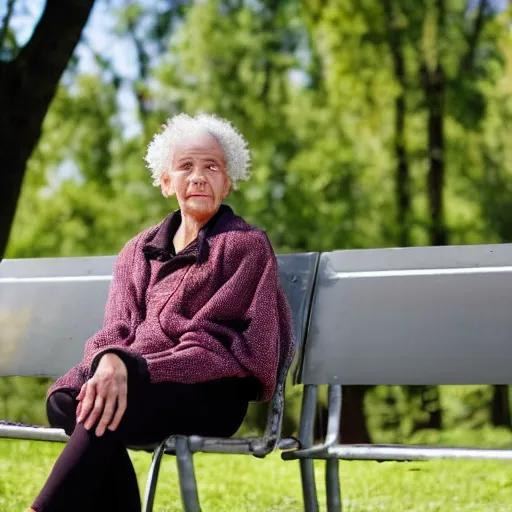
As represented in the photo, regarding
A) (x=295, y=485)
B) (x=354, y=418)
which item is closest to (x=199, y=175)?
(x=295, y=485)

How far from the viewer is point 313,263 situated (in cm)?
358

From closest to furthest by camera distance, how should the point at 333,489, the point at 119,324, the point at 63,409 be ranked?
the point at 63,409 → the point at 119,324 → the point at 333,489

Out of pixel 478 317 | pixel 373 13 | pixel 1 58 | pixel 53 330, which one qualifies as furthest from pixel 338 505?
pixel 373 13

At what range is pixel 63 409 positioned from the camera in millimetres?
2863

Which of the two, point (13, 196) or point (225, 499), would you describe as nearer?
point (225, 499)

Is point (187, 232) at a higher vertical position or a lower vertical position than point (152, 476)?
higher

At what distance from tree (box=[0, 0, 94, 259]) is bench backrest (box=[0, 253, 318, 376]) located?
2.29m

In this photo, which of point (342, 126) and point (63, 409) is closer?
point (63, 409)

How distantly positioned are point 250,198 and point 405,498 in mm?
8129

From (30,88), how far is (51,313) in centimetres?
271

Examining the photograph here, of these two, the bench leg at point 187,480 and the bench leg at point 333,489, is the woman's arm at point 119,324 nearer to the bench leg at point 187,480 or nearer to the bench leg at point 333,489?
the bench leg at point 187,480

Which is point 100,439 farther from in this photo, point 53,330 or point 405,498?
point 405,498

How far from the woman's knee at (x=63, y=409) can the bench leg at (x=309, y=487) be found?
847mm

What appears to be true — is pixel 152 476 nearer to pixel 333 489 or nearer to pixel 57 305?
pixel 333 489
